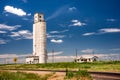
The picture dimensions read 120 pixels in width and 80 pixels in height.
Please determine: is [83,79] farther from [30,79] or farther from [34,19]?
[34,19]

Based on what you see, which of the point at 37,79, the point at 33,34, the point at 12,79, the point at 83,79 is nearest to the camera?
the point at 83,79

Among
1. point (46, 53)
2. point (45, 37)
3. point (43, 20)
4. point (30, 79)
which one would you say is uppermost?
point (43, 20)

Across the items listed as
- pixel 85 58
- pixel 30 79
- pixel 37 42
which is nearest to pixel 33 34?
pixel 37 42

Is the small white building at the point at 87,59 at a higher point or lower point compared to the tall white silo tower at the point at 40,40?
lower

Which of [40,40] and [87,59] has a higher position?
[40,40]

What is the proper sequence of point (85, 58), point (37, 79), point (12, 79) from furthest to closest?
1. point (85, 58)
2. point (37, 79)
3. point (12, 79)

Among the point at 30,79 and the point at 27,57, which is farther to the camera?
the point at 27,57

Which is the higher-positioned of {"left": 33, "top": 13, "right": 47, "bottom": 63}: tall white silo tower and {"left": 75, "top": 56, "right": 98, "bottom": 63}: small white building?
{"left": 33, "top": 13, "right": 47, "bottom": 63}: tall white silo tower

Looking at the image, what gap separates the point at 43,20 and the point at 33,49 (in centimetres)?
1947

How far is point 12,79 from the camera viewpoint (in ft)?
95.6

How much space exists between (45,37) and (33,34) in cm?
1101

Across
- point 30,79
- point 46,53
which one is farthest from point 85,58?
point 30,79

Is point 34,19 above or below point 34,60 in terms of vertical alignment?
above

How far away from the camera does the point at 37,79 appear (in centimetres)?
3161
